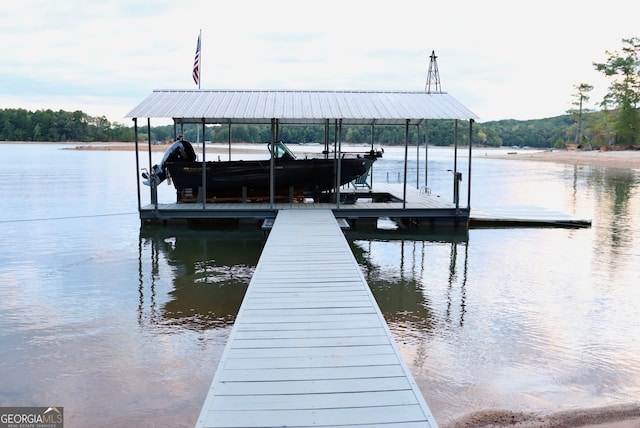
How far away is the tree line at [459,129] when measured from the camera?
46272 mm

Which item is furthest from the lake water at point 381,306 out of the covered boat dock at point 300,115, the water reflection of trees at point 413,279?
the covered boat dock at point 300,115

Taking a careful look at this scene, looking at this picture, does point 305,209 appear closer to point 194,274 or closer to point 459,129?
point 194,274

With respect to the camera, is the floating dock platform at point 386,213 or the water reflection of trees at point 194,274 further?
the floating dock platform at point 386,213

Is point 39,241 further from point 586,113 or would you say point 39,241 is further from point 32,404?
point 586,113

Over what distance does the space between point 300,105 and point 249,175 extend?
193 centimetres


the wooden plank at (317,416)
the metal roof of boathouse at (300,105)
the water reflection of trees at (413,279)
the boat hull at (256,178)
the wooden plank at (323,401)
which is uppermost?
the metal roof of boathouse at (300,105)

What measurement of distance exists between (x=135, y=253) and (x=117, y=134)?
294 ft

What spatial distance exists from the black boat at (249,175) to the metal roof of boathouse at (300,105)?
1.01 metres

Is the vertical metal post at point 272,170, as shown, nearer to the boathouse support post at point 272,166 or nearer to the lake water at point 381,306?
the boathouse support post at point 272,166

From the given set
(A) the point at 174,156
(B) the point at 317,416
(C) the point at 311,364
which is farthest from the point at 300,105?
(B) the point at 317,416

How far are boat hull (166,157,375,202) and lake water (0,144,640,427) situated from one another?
1.01m

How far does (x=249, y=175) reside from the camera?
1241 cm

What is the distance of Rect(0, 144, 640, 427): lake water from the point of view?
4.52 metres

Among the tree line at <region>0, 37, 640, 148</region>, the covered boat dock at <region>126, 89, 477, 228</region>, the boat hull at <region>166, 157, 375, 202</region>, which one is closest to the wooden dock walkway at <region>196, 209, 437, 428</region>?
the covered boat dock at <region>126, 89, 477, 228</region>
